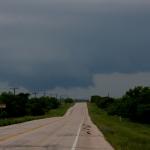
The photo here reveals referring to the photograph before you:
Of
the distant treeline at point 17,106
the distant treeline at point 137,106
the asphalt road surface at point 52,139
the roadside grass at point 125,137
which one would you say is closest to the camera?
the asphalt road surface at point 52,139

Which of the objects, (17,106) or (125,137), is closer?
(125,137)

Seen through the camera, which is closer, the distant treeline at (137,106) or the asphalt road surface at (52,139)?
the asphalt road surface at (52,139)

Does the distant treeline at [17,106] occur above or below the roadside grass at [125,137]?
above

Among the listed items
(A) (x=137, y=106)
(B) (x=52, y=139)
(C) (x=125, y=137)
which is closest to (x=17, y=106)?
(A) (x=137, y=106)

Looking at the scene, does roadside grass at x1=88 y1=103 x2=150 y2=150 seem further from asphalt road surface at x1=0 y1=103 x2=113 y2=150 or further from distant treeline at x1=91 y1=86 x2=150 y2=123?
distant treeline at x1=91 y1=86 x2=150 y2=123

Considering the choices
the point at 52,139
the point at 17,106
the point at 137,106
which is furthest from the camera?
the point at 17,106

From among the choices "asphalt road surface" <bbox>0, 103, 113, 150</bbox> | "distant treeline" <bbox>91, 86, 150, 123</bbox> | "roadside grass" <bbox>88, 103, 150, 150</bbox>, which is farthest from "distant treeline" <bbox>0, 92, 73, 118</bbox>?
"asphalt road surface" <bbox>0, 103, 113, 150</bbox>

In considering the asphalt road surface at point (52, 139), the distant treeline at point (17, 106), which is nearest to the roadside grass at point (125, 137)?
the asphalt road surface at point (52, 139)

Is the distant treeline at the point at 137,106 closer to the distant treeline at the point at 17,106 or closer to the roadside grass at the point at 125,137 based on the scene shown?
the distant treeline at the point at 17,106

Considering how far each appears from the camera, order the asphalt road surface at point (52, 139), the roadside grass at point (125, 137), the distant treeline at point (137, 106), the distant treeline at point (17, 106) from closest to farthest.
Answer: the asphalt road surface at point (52, 139)
the roadside grass at point (125, 137)
the distant treeline at point (137, 106)
the distant treeline at point (17, 106)

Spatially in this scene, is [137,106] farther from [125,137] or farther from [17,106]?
[125,137]

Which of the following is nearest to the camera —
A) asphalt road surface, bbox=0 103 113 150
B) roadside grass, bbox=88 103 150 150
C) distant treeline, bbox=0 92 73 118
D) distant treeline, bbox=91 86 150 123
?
asphalt road surface, bbox=0 103 113 150

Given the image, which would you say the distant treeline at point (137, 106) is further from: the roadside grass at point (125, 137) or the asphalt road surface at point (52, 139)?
the asphalt road surface at point (52, 139)

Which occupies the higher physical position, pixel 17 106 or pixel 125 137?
pixel 17 106
